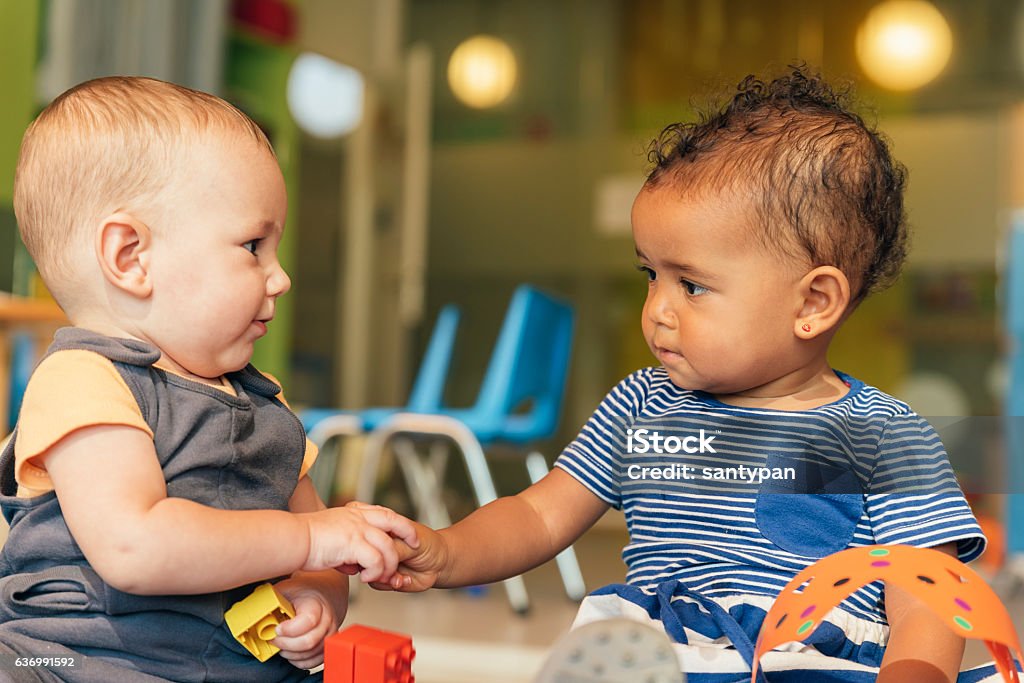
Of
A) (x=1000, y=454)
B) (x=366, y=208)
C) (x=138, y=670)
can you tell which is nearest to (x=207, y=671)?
(x=138, y=670)

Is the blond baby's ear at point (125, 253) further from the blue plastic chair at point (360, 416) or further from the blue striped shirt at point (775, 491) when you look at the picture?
the blue plastic chair at point (360, 416)

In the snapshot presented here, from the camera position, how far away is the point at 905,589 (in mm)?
519

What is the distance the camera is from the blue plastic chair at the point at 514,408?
237 cm

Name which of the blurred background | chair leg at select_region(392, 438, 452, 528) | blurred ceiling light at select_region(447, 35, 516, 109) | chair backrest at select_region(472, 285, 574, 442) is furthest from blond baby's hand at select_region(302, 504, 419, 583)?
blurred ceiling light at select_region(447, 35, 516, 109)

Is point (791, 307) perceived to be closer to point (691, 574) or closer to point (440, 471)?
point (691, 574)

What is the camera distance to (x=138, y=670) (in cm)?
61

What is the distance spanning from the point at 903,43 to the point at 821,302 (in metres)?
4.33

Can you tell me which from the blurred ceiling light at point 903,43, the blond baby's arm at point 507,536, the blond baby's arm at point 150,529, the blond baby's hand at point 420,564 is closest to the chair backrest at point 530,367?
the blond baby's arm at point 507,536

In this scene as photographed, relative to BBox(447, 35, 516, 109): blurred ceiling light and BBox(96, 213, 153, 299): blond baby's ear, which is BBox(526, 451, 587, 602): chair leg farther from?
BBox(447, 35, 516, 109): blurred ceiling light

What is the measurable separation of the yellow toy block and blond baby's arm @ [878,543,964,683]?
0.33 m

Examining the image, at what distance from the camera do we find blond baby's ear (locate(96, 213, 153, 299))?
64 centimetres

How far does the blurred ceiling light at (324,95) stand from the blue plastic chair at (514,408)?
1.75 metres

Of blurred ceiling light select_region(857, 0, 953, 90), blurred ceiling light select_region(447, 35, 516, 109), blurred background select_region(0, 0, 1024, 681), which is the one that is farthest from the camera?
blurred ceiling light select_region(447, 35, 516, 109)

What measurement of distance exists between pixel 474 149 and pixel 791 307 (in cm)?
442
